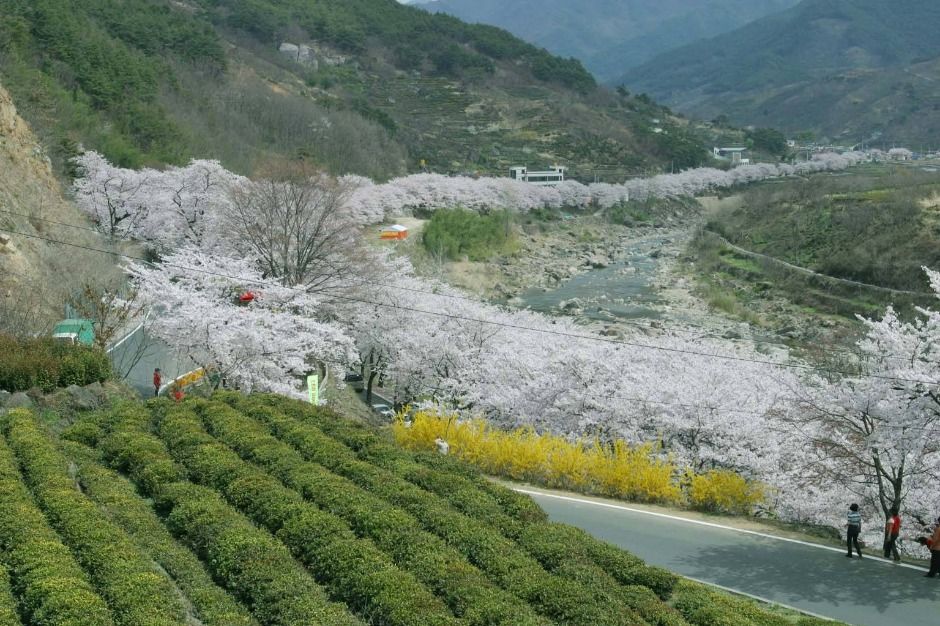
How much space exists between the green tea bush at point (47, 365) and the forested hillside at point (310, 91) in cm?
2670

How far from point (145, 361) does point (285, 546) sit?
1708cm

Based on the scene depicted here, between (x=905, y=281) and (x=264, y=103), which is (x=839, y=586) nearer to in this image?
(x=905, y=281)

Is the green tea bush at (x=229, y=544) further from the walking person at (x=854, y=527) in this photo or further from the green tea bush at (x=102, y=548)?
the walking person at (x=854, y=527)

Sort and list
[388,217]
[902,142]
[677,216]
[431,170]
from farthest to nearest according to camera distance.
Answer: [902,142]
[677,216]
[431,170]
[388,217]

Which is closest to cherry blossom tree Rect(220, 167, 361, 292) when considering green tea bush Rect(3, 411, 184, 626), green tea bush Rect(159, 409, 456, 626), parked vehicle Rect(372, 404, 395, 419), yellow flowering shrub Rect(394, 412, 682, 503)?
parked vehicle Rect(372, 404, 395, 419)

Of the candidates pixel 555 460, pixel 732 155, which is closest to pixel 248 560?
pixel 555 460

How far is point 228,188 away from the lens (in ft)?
110

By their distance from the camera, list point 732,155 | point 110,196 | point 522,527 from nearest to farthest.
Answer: point 522,527 < point 110,196 < point 732,155

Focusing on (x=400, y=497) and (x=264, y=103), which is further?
(x=264, y=103)

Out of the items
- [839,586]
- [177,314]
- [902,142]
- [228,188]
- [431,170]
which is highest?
[902,142]

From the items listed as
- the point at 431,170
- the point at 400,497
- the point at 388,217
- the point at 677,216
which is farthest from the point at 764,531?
the point at 677,216

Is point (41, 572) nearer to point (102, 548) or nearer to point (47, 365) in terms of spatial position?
point (102, 548)

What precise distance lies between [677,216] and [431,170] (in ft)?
97.9

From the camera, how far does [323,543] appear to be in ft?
34.3
